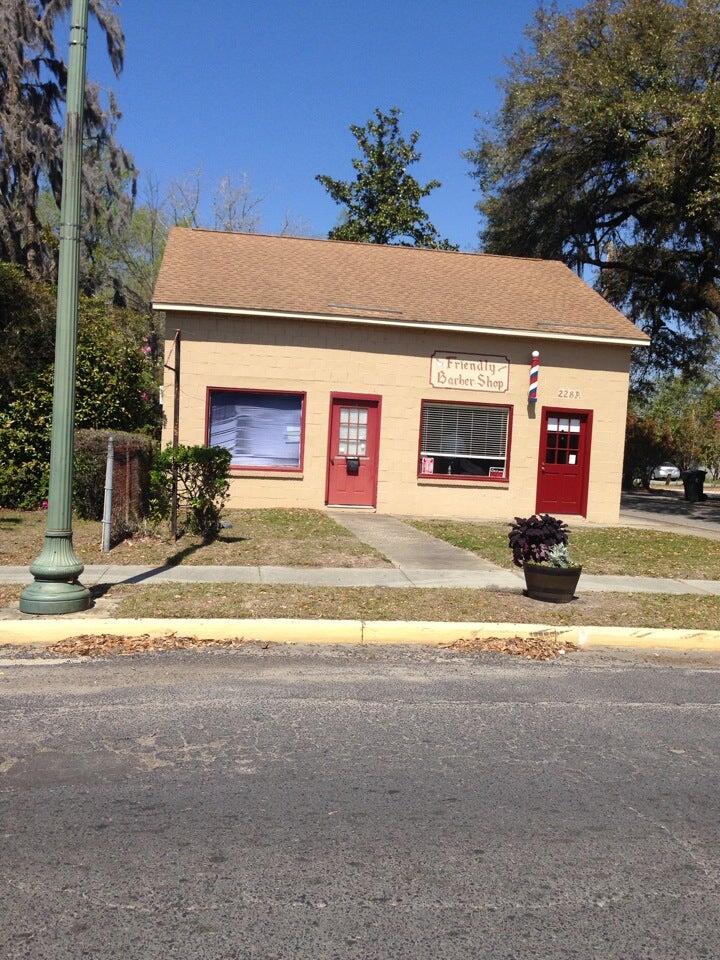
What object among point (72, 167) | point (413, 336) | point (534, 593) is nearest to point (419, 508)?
point (413, 336)

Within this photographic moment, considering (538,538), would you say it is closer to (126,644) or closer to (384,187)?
(126,644)

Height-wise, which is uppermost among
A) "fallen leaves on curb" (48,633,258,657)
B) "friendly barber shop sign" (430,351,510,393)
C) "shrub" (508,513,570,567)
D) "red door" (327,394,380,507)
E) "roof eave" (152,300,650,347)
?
"roof eave" (152,300,650,347)

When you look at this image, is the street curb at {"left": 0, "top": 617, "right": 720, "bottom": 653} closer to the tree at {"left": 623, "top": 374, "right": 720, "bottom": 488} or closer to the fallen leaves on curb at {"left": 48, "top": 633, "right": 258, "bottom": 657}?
the fallen leaves on curb at {"left": 48, "top": 633, "right": 258, "bottom": 657}

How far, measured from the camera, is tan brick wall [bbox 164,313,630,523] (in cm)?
1623

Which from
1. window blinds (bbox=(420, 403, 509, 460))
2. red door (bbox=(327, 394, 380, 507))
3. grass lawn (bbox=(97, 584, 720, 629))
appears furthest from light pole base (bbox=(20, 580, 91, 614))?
window blinds (bbox=(420, 403, 509, 460))

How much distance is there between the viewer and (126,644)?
6.76 meters

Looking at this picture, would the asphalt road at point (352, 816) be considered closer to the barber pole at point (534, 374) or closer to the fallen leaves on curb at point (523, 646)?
the fallen leaves on curb at point (523, 646)

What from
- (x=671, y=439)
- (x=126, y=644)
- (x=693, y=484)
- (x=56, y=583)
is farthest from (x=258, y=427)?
(x=671, y=439)

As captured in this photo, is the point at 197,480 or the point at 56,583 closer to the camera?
the point at 56,583

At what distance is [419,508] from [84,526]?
23.2 ft

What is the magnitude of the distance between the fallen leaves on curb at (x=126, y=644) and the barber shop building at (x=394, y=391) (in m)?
9.43

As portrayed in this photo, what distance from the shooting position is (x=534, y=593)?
873 centimetres

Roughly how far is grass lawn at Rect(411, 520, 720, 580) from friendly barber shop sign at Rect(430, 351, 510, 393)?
2.93 meters

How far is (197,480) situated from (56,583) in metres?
4.48
